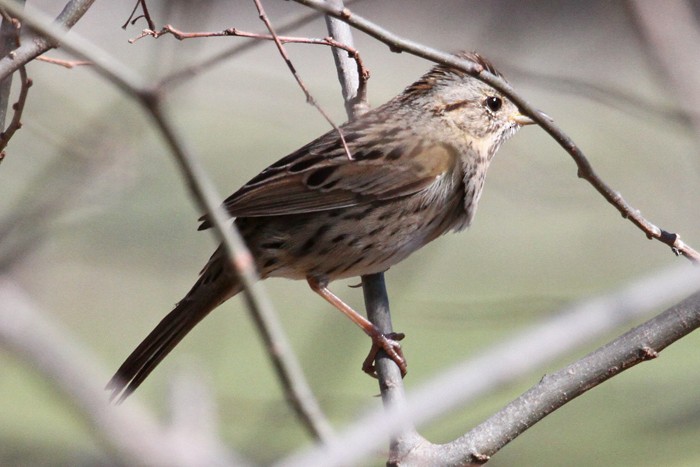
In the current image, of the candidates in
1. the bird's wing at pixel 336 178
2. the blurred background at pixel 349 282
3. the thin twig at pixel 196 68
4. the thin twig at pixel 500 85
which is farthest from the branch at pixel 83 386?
the bird's wing at pixel 336 178

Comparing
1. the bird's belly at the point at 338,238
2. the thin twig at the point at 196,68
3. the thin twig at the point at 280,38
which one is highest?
the thin twig at the point at 280,38

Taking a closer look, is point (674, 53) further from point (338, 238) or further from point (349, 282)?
point (349, 282)

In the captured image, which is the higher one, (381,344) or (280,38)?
(280,38)

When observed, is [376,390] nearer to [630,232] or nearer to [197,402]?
[630,232]

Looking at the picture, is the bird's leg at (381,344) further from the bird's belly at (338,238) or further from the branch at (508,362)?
the branch at (508,362)

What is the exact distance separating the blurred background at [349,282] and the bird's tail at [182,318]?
40cm

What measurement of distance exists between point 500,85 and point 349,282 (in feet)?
13.0

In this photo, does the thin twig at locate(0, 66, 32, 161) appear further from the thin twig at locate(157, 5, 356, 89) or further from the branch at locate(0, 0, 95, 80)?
the thin twig at locate(157, 5, 356, 89)

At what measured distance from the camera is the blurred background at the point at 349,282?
4.68m

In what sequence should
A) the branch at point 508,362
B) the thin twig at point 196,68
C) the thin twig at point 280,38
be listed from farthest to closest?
the thin twig at point 280,38 → the thin twig at point 196,68 → the branch at point 508,362

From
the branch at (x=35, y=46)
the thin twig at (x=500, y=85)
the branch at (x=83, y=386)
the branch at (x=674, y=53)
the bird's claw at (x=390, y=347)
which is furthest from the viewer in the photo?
the bird's claw at (x=390, y=347)

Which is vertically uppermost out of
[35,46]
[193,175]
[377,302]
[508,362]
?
[35,46]

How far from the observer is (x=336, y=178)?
11.5 feet

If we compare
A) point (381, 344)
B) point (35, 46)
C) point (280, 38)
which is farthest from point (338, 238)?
point (35, 46)
